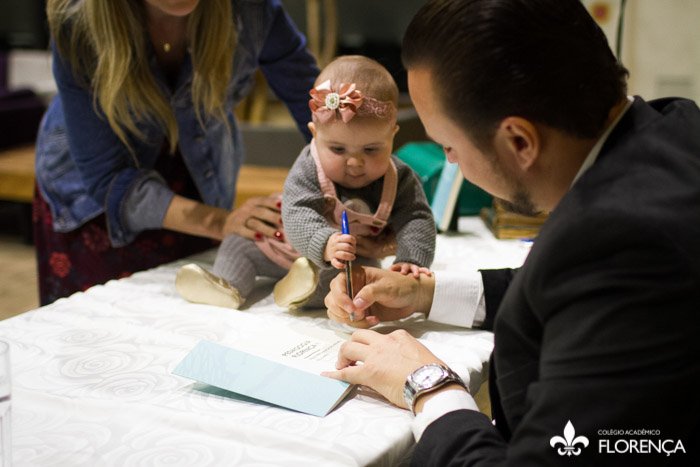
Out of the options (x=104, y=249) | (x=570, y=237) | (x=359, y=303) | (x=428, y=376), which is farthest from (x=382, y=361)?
(x=104, y=249)

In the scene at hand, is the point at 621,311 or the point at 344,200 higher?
the point at 621,311

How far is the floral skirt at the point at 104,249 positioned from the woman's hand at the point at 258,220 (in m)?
0.34

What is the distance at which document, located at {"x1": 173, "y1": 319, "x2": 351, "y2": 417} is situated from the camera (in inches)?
45.3

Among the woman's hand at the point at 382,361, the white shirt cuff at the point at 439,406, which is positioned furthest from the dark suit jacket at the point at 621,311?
the woman's hand at the point at 382,361

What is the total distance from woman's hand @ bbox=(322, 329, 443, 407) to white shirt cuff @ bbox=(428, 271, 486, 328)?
0.25m

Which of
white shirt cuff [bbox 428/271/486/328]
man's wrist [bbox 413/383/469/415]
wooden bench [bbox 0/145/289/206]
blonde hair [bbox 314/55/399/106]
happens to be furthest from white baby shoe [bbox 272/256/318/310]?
wooden bench [bbox 0/145/289/206]

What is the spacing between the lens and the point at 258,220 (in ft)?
5.57

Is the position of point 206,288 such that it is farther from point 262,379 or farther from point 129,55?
point 129,55

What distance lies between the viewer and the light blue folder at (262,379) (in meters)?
1.14

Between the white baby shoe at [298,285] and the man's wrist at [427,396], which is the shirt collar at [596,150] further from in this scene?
the white baby shoe at [298,285]

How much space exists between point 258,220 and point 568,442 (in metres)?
1.01

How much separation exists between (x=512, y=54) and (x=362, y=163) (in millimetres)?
654

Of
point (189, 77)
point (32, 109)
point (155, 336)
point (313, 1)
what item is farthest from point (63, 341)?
point (32, 109)

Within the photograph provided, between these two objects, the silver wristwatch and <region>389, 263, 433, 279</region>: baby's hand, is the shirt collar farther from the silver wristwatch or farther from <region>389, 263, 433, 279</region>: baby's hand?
<region>389, 263, 433, 279</region>: baby's hand
